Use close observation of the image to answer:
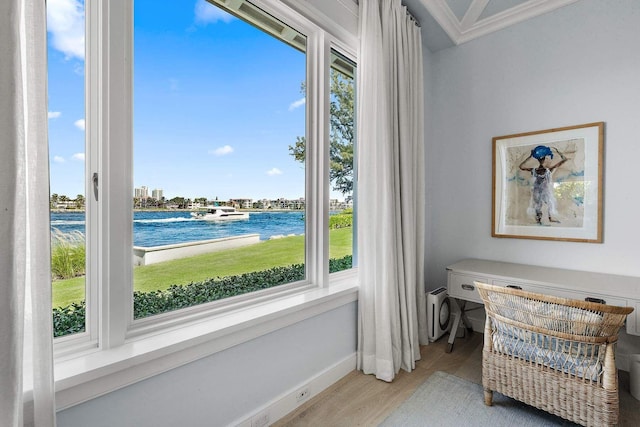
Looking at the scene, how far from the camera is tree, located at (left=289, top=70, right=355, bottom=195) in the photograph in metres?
2.26

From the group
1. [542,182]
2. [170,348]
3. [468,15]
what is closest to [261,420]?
[170,348]

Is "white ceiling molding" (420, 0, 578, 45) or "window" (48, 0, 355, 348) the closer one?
"window" (48, 0, 355, 348)

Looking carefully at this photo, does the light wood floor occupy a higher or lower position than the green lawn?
lower

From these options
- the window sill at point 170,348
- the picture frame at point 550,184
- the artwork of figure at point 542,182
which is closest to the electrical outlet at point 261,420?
the window sill at point 170,348

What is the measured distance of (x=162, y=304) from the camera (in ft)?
4.64

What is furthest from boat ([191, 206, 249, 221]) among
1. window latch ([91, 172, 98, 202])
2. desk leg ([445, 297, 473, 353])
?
desk leg ([445, 297, 473, 353])

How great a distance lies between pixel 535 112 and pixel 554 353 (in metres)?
1.90

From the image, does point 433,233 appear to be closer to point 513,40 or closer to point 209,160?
point 513,40

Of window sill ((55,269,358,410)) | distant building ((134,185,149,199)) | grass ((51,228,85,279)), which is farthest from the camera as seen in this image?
distant building ((134,185,149,199))

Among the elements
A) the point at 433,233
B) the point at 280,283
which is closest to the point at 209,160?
the point at 280,283

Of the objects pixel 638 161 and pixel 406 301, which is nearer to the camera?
pixel 638 161

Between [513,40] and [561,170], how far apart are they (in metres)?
1.19

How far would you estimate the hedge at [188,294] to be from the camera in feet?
3.77

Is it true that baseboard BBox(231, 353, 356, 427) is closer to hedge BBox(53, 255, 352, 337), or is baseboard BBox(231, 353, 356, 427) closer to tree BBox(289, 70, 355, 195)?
→ hedge BBox(53, 255, 352, 337)
